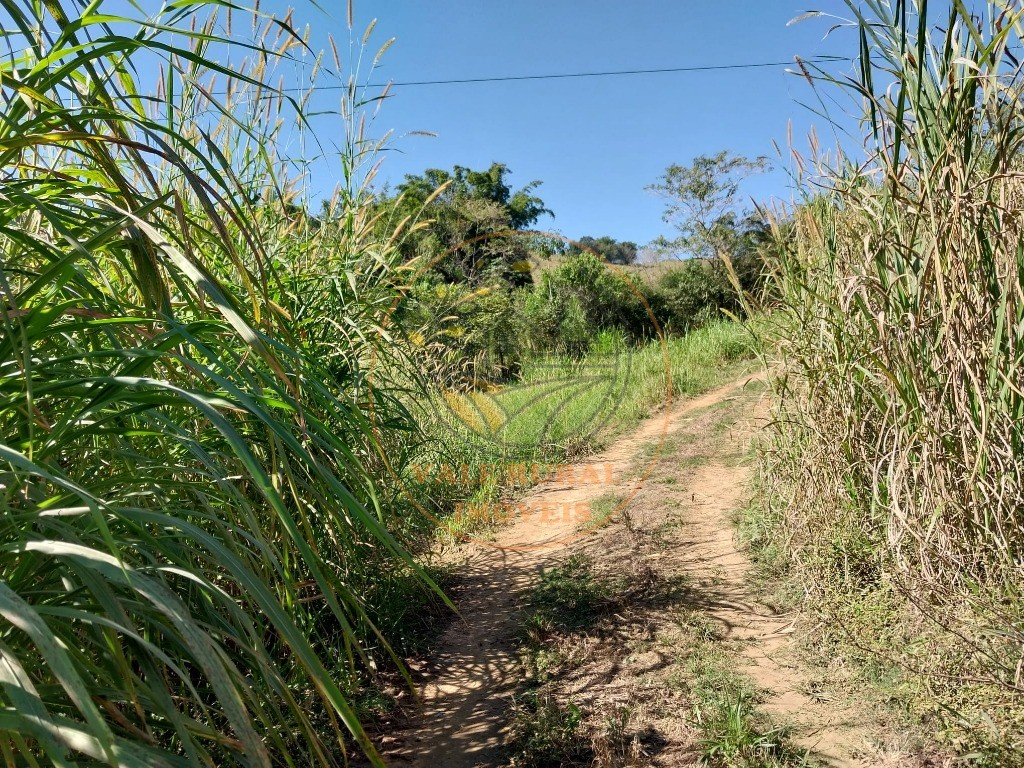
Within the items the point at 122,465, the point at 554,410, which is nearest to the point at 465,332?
the point at 554,410

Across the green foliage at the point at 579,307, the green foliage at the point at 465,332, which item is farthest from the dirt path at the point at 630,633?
the green foliage at the point at 579,307

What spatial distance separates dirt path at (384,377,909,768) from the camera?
227 cm

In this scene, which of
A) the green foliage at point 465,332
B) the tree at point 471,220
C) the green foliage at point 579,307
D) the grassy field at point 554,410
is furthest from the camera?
Result: the green foliage at point 579,307

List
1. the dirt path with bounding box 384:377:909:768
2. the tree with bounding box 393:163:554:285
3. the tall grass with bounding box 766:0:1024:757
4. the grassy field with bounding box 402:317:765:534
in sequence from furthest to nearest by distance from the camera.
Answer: the tree with bounding box 393:163:554:285 < the grassy field with bounding box 402:317:765:534 < the dirt path with bounding box 384:377:909:768 < the tall grass with bounding box 766:0:1024:757

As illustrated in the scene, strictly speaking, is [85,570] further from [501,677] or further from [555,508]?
[555,508]

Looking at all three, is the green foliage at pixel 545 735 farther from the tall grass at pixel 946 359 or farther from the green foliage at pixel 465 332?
the green foliage at pixel 465 332

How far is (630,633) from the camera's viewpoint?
2.96 meters

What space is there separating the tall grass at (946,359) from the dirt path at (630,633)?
13.1 inches

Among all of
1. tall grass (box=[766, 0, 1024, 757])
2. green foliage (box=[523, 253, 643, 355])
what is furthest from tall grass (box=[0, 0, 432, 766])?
green foliage (box=[523, 253, 643, 355])

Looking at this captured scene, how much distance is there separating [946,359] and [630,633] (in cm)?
168

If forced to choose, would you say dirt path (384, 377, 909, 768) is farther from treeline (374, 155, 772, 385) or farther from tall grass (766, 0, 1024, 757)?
treeline (374, 155, 772, 385)

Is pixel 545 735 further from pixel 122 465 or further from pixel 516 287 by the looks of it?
pixel 516 287

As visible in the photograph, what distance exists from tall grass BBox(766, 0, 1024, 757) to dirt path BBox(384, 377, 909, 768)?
33 cm

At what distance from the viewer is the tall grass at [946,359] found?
6.40 ft
